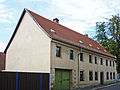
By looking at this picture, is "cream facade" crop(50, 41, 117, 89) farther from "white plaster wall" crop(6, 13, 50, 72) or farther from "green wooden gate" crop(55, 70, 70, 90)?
"white plaster wall" crop(6, 13, 50, 72)

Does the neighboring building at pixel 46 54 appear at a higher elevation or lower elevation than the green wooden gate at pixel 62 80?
higher

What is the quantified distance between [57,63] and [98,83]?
12.1m

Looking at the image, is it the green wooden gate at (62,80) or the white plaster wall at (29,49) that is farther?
the green wooden gate at (62,80)

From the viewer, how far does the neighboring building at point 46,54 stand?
16.4 meters

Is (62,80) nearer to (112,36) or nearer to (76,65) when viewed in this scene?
(76,65)

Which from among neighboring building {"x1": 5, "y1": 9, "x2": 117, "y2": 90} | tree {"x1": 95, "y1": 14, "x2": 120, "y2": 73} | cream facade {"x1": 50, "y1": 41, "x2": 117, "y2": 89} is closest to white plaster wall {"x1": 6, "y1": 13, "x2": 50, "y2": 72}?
neighboring building {"x1": 5, "y1": 9, "x2": 117, "y2": 90}

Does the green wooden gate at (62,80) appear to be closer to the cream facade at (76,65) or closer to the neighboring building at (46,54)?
the neighboring building at (46,54)

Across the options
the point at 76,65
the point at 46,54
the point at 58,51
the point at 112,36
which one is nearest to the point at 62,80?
the point at 58,51

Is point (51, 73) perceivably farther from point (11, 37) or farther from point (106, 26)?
point (106, 26)

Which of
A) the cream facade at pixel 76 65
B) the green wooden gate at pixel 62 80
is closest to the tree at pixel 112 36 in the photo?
the cream facade at pixel 76 65

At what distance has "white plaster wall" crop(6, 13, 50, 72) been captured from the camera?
16.5 meters

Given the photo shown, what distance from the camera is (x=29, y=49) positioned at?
17.9 m

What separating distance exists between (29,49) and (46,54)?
2.61 m

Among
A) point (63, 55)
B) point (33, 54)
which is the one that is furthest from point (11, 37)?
point (63, 55)
